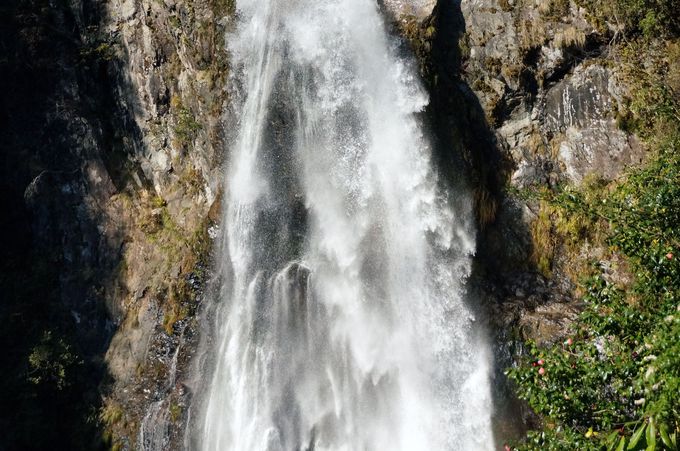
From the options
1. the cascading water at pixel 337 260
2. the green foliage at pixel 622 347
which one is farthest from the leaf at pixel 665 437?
the cascading water at pixel 337 260

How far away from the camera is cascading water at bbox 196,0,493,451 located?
33.9 ft

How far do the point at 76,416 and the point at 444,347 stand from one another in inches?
337

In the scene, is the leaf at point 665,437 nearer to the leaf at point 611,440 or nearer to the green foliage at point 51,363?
the leaf at point 611,440

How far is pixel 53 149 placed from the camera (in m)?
14.3

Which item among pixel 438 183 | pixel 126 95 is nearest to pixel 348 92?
pixel 438 183

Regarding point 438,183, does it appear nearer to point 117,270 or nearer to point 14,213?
point 117,270

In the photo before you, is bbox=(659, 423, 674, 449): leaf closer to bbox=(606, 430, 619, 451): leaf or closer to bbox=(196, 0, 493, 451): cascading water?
bbox=(606, 430, 619, 451): leaf

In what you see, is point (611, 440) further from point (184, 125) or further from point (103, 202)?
point (103, 202)

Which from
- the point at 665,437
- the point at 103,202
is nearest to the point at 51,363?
the point at 103,202

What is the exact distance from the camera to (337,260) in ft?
36.4

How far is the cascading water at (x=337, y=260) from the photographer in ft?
33.9

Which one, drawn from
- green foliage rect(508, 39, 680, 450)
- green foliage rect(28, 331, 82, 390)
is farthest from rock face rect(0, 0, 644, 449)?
green foliage rect(508, 39, 680, 450)

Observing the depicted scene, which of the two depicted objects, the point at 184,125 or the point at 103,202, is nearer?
the point at 184,125

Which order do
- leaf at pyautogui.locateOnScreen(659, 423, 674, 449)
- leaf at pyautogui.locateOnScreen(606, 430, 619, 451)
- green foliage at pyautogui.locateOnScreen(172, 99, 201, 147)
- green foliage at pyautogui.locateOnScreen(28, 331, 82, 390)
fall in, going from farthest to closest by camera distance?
green foliage at pyautogui.locateOnScreen(172, 99, 201, 147)
green foliage at pyautogui.locateOnScreen(28, 331, 82, 390)
leaf at pyautogui.locateOnScreen(606, 430, 619, 451)
leaf at pyautogui.locateOnScreen(659, 423, 674, 449)
